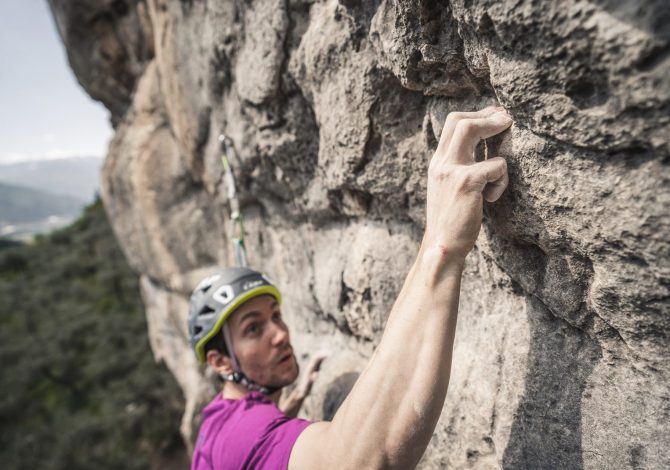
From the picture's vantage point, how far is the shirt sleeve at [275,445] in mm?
1500

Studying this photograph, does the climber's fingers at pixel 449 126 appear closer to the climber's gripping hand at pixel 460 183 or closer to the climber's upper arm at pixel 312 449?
the climber's gripping hand at pixel 460 183

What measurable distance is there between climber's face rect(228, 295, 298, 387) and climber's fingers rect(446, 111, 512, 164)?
5.28ft

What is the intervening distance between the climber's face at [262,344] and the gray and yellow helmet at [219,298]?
0.07 metres

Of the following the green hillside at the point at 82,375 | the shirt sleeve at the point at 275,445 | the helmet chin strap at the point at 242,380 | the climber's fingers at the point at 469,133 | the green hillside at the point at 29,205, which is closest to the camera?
the climber's fingers at the point at 469,133

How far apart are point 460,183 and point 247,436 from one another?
1411mm

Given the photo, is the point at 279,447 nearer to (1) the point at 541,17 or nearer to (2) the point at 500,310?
(2) the point at 500,310

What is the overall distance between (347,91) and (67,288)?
24052mm

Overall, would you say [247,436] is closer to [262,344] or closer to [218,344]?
[262,344]

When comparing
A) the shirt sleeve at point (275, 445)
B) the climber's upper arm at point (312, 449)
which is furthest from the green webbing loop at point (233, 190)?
the climber's upper arm at point (312, 449)

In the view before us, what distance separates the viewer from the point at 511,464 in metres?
1.56

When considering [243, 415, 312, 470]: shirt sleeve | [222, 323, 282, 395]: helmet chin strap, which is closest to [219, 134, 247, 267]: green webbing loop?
[222, 323, 282, 395]: helmet chin strap

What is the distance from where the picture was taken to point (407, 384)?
1.19m

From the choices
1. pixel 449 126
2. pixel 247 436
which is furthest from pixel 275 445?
pixel 449 126

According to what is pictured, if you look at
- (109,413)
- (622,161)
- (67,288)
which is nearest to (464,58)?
(622,161)
